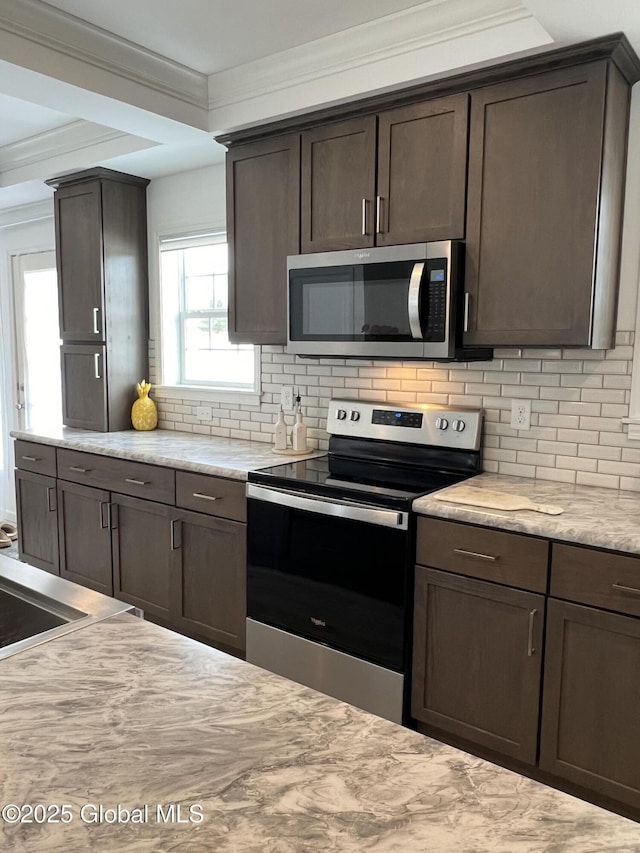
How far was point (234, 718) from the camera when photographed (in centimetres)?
95

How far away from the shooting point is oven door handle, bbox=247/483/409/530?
2275 mm

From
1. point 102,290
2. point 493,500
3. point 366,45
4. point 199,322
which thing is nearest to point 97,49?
point 366,45

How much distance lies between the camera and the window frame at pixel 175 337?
12.3 ft

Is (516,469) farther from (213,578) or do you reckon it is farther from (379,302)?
(213,578)

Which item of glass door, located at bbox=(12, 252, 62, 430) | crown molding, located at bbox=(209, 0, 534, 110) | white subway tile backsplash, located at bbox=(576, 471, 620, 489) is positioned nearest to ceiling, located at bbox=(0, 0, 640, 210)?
crown molding, located at bbox=(209, 0, 534, 110)

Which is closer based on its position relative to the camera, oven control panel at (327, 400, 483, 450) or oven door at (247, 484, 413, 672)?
oven door at (247, 484, 413, 672)

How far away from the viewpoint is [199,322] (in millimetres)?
3930

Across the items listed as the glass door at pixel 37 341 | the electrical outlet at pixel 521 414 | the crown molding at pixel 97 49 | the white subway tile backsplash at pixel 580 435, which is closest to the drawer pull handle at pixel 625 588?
the white subway tile backsplash at pixel 580 435

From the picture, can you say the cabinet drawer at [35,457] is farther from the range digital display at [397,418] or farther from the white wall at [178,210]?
the range digital display at [397,418]

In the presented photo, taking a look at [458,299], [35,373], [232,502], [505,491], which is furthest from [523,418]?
[35,373]

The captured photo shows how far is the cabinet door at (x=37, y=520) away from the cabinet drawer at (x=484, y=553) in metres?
2.38

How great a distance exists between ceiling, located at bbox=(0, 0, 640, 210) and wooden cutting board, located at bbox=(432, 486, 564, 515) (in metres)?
1.47

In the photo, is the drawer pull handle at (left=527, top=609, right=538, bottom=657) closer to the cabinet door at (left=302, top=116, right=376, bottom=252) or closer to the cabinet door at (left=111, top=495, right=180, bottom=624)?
the cabinet door at (left=302, top=116, right=376, bottom=252)

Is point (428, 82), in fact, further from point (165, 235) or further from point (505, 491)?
point (165, 235)
